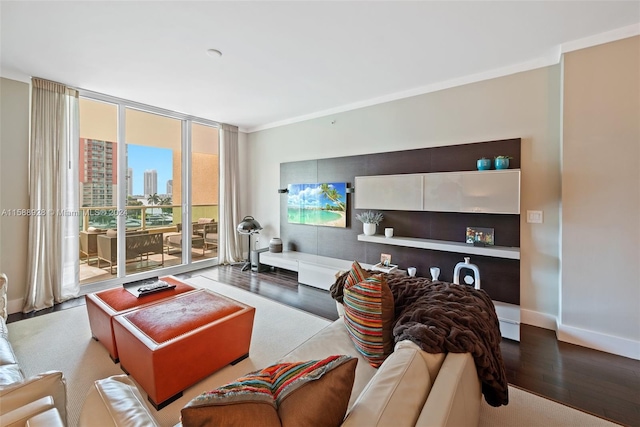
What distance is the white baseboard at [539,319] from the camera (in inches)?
112

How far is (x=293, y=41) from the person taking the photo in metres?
2.55

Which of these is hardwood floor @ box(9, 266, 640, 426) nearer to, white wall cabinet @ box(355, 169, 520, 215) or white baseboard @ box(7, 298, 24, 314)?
Result: white baseboard @ box(7, 298, 24, 314)

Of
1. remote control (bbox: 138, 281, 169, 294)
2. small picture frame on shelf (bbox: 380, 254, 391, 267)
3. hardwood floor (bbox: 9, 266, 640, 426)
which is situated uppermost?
small picture frame on shelf (bbox: 380, 254, 391, 267)

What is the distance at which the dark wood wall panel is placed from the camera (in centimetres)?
305

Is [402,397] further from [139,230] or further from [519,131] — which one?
[139,230]

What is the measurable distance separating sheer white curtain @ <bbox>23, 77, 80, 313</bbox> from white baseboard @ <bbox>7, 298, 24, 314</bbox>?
75 millimetres

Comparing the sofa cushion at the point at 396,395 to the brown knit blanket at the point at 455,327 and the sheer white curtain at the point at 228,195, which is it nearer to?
the brown knit blanket at the point at 455,327

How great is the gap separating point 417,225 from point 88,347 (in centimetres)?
373

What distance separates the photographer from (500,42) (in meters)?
2.56

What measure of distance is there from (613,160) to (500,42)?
146 cm

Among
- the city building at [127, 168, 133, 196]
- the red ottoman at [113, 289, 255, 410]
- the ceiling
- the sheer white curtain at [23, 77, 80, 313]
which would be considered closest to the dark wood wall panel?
the ceiling

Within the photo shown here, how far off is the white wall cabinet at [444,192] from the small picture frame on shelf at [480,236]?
252mm

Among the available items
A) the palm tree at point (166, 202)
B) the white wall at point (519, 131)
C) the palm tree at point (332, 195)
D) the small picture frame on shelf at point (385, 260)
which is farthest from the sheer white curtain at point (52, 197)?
the small picture frame on shelf at point (385, 260)

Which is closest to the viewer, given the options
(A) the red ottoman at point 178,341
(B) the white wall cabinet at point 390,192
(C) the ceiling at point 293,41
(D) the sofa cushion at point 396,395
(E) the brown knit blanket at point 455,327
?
(D) the sofa cushion at point 396,395
